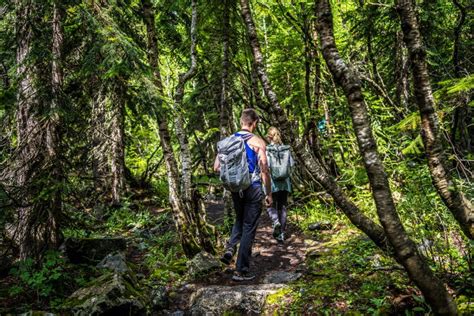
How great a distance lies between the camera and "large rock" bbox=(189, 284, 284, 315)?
4.39m

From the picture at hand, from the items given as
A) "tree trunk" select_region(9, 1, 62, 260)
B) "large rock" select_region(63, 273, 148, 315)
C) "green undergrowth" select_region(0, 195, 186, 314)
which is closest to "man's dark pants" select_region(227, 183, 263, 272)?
"green undergrowth" select_region(0, 195, 186, 314)

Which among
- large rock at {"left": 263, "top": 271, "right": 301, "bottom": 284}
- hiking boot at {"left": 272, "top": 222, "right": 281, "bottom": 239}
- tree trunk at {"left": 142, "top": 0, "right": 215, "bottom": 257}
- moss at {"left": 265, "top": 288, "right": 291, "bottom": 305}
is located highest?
tree trunk at {"left": 142, "top": 0, "right": 215, "bottom": 257}

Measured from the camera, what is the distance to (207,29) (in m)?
10.1

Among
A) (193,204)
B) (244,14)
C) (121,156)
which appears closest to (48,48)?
(244,14)

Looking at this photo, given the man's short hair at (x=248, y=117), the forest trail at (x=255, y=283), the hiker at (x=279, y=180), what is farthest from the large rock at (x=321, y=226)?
the man's short hair at (x=248, y=117)

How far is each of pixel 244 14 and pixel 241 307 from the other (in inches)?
179

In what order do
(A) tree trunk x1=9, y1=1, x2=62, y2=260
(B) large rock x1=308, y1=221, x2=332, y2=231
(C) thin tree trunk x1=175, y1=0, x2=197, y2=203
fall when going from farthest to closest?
(B) large rock x1=308, y1=221, x2=332, y2=231 < (C) thin tree trunk x1=175, y1=0, x2=197, y2=203 < (A) tree trunk x1=9, y1=1, x2=62, y2=260

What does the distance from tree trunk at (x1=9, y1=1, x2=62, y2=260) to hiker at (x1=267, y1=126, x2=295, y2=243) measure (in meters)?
4.39

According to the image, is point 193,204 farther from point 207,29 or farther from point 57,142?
point 207,29

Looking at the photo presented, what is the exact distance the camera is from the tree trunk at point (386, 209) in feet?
10.00

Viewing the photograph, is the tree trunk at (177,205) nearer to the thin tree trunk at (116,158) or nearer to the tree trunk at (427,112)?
the thin tree trunk at (116,158)

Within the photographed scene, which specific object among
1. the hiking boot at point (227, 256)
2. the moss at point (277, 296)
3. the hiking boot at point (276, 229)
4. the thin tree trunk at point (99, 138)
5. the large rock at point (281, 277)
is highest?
the thin tree trunk at point (99, 138)

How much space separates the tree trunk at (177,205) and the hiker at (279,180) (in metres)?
1.62

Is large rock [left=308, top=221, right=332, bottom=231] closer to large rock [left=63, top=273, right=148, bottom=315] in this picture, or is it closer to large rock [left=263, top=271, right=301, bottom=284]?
large rock [left=263, top=271, right=301, bottom=284]
